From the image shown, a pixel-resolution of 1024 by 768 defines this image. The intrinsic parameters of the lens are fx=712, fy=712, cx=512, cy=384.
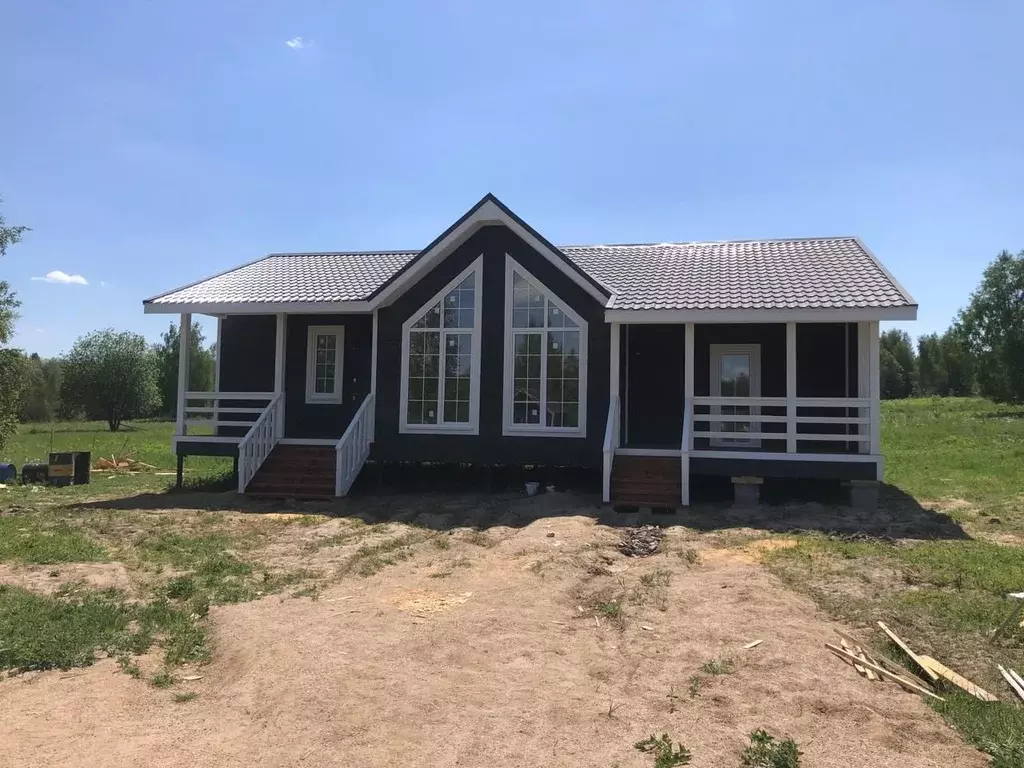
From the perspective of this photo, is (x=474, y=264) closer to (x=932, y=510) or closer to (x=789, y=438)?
(x=789, y=438)

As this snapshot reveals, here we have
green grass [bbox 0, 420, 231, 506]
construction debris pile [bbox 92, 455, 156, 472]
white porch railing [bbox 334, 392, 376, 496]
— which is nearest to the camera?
white porch railing [bbox 334, 392, 376, 496]

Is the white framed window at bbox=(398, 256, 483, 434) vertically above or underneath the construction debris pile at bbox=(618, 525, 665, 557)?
above

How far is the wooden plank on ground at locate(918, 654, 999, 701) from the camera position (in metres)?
4.74

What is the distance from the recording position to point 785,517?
11.2 metres

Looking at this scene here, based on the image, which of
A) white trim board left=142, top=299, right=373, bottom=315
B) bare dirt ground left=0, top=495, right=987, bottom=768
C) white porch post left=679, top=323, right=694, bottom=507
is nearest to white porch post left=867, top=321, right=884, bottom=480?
white porch post left=679, top=323, right=694, bottom=507

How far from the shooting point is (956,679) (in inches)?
195

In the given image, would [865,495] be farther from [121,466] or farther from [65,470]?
[121,466]

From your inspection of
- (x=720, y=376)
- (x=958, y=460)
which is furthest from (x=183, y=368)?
(x=958, y=460)

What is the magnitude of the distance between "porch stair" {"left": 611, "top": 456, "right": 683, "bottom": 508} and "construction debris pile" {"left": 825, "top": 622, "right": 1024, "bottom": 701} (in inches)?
242

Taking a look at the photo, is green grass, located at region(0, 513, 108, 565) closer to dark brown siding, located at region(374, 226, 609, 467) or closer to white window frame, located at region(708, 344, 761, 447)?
dark brown siding, located at region(374, 226, 609, 467)

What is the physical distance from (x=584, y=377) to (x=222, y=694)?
952 centimetres

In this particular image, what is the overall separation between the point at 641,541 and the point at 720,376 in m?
5.77

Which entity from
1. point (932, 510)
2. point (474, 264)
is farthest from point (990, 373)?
A: point (474, 264)

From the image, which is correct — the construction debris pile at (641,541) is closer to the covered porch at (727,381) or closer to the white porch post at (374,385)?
the covered porch at (727,381)
